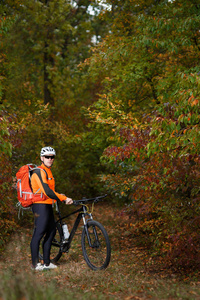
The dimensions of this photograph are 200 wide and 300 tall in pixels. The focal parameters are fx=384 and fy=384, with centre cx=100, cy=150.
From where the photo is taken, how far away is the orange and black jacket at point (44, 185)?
6.35m

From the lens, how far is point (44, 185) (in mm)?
6371

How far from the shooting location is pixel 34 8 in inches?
610

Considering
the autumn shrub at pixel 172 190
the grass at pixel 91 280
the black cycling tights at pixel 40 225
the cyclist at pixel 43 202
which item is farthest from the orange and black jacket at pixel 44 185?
the autumn shrub at pixel 172 190

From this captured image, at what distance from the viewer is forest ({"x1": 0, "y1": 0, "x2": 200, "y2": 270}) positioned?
6961 mm

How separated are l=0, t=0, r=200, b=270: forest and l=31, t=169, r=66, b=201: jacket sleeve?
76 centimetres

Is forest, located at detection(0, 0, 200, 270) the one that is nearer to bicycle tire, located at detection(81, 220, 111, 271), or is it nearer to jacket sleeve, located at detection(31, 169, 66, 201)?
jacket sleeve, located at detection(31, 169, 66, 201)

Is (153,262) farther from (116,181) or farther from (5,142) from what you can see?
(5,142)

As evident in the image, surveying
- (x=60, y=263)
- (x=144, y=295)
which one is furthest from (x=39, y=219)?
(x=144, y=295)

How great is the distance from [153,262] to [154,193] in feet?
5.19

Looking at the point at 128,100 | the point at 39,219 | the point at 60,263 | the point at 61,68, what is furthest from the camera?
the point at 61,68

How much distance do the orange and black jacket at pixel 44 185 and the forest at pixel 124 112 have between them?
30.3 inches

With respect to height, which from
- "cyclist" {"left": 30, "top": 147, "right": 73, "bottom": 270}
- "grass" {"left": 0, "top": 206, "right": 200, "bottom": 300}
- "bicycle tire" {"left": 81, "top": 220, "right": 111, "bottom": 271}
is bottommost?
"grass" {"left": 0, "top": 206, "right": 200, "bottom": 300}

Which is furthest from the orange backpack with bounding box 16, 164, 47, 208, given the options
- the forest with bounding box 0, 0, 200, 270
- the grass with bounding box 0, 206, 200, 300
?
the grass with bounding box 0, 206, 200, 300

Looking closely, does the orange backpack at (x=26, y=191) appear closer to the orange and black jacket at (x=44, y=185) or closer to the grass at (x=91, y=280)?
the orange and black jacket at (x=44, y=185)
